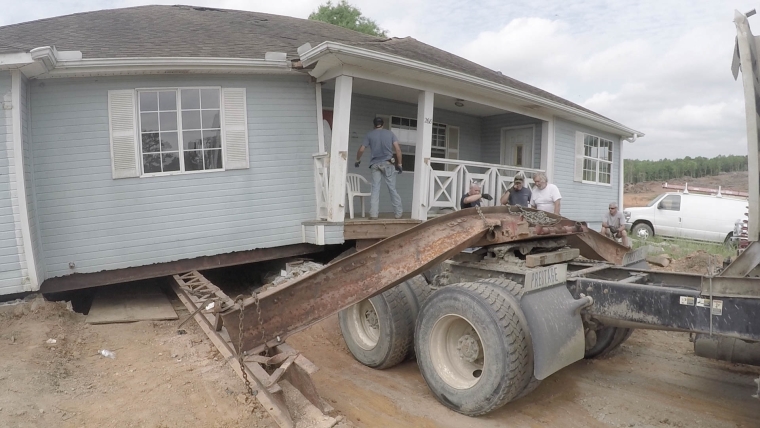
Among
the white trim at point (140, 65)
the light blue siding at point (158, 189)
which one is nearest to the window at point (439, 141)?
the light blue siding at point (158, 189)

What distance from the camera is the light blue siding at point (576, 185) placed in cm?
1241

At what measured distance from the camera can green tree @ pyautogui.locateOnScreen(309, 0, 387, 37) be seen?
30.8 metres

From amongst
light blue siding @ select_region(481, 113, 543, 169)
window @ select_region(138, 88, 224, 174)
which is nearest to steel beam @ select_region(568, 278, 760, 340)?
window @ select_region(138, 88, 224, 174)

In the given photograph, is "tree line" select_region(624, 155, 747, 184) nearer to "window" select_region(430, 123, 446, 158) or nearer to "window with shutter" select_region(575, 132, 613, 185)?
"window with shutter" select_region(575, 132, 613, 185)

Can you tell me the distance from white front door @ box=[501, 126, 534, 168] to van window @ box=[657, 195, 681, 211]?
7.41 m

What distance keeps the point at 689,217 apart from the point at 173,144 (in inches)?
646

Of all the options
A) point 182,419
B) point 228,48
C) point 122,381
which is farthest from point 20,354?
point 228,48

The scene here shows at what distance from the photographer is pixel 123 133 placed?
282 inches

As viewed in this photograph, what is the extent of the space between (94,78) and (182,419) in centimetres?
551

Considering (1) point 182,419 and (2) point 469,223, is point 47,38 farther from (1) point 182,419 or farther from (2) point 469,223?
(2) point 469,223

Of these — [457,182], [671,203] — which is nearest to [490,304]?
[457,182]

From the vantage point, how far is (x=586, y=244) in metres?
5.22

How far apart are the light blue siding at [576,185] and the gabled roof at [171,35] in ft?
12.1

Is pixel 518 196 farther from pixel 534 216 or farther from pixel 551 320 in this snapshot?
pixel 551 320
